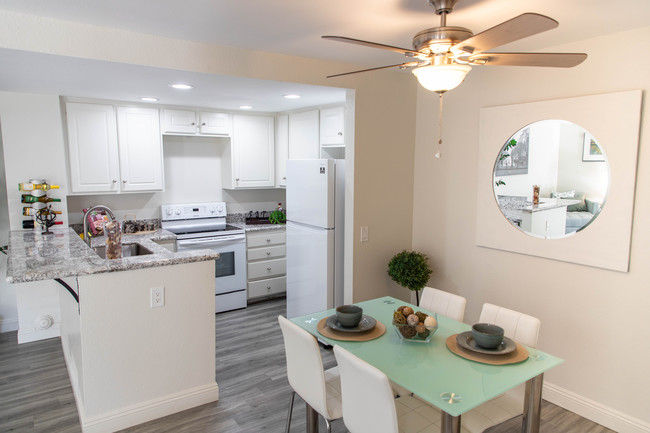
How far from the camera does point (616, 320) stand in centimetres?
258

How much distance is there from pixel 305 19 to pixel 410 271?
202 cm

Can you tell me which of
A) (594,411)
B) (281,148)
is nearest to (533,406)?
(594,411)

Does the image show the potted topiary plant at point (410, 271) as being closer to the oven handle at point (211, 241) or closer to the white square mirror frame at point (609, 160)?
the white square mirror frame at point (609, 160)

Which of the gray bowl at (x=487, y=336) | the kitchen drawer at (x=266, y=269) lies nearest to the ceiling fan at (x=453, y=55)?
the gray bowl at (x=487, y=336)

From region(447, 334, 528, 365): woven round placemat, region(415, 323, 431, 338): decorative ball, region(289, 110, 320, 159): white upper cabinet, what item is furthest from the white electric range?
region(447, 334, 528, 365): woven round placemat

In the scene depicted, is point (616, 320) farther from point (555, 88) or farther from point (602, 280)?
point (555, 88)

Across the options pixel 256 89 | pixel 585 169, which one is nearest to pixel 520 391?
pixel 585 169

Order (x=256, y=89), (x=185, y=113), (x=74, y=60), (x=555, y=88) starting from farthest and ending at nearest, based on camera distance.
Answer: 1. (x=185, y=113)
2. (x=256, y=89)
3. (x=555, y=88)
4. (x=74, y=60)

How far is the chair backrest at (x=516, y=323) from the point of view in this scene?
217cm

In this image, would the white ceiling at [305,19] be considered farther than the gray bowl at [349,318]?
No

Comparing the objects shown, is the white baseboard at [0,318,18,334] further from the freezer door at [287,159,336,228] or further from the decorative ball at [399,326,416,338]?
the decorative ball at [399,326,416,338]

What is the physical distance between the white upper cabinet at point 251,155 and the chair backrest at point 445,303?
2.91m

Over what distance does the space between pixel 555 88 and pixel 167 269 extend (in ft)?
9.01

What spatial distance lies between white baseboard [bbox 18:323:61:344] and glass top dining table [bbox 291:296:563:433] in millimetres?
2962
